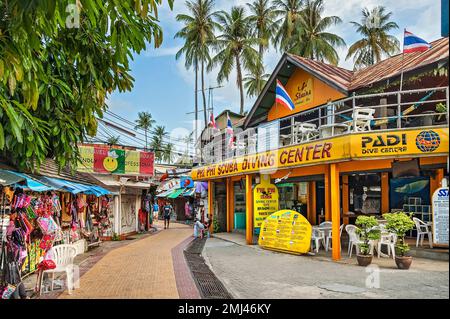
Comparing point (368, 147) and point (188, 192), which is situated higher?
point (368, 147)

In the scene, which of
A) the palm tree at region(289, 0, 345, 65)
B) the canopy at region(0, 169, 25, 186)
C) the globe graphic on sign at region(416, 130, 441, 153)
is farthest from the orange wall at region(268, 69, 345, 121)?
the palm tree at region(289, 0, 345, 65)

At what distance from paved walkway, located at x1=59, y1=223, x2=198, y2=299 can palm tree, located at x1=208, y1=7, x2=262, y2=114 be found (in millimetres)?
23051

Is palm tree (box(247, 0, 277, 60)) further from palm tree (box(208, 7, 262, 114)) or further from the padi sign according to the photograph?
the padi sign

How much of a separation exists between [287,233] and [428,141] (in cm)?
507

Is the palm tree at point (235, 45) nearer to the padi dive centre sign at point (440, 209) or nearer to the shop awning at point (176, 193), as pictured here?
the shop awning at point (176, 193)

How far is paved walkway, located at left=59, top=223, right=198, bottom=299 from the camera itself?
7.69 m

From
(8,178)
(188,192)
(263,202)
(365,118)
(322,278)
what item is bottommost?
(322,278)

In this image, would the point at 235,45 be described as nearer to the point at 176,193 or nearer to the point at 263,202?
the point at 176,193

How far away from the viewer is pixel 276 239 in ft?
43.0

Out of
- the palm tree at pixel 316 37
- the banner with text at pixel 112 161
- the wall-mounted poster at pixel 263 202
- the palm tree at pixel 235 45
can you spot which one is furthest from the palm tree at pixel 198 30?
the wall-mounted poster at pixel 263 202

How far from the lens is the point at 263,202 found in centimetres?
1426

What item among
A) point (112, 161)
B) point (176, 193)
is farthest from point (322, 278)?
point (176, 193)
